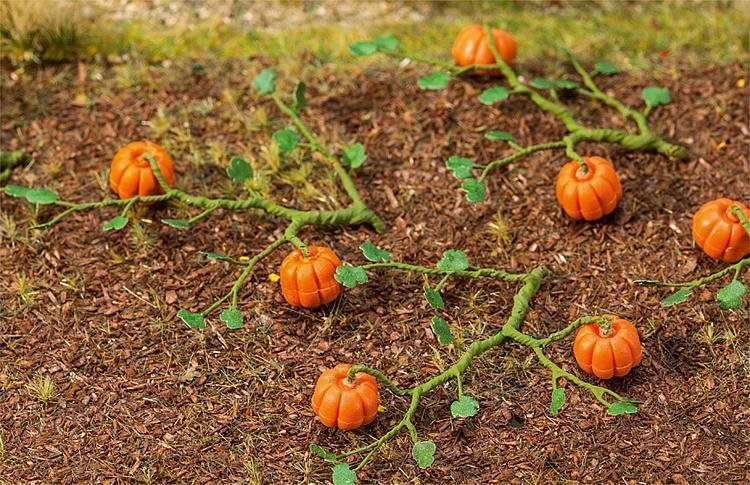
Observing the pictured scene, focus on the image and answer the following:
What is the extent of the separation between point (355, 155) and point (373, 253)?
667 mm

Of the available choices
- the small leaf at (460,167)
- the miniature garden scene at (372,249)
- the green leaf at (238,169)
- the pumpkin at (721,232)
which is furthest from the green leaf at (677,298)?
the green leaf at (238,169)

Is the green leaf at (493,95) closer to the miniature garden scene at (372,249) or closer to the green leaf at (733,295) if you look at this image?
the miniature garden scene at (372,249)

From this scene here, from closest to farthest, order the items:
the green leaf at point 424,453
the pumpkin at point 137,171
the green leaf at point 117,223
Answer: the green leaf at point 424,453, the green leaf at point 117,223, the pumpkin at point 137,171

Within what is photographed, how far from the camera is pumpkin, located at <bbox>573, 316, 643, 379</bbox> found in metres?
3.52

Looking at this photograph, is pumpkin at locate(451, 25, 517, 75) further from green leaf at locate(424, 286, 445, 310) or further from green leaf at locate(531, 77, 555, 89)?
green leaf at locate(424, 286, 445, 310)

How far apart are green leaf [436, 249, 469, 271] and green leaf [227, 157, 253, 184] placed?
0.88 metres

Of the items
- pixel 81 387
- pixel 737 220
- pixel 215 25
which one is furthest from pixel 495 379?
pixel 215 25

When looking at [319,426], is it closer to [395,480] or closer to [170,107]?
[395,480]

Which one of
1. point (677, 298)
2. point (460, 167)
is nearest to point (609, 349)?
point (677, 298)

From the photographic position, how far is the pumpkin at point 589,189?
404 cm

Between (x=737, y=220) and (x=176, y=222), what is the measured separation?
206 cm

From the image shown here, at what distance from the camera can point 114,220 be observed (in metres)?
3.97

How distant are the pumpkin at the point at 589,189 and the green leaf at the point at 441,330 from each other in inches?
33.2

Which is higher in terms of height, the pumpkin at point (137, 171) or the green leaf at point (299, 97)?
the green leaf at point (299, 97)
